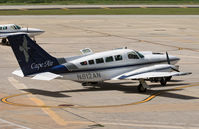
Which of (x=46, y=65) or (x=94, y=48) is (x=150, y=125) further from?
(x=94, y=48)

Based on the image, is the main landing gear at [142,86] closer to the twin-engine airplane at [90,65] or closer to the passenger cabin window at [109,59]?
the twin-engine airplane at [90,65]

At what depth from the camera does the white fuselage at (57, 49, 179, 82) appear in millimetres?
31812

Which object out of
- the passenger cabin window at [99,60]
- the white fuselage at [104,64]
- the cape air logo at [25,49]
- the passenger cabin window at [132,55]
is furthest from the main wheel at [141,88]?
the cape air logo at [25,49]

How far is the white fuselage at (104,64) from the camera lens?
104 ft

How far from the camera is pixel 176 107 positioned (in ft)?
90.9

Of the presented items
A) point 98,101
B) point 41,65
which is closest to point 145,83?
point 98,101

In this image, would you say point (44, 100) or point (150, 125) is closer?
point (150, 125)

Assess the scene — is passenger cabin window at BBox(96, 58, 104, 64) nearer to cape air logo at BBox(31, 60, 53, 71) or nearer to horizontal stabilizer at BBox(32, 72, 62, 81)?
cape air logo at BBox(31, 60, 53, 71)

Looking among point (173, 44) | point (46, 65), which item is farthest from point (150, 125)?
point (173, 44)

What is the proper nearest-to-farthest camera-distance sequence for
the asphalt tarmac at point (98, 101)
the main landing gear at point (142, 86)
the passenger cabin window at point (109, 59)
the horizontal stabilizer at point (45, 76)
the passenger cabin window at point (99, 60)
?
1. the asphalt tarmac at point (98, 101)
2. the horizontal stabilizer at point (45, 76)
3. the main landing gear at point (142, 86)
4. the passenger cabin window at point (99, 60)
5. the passenger cabin window at point (109, 59)

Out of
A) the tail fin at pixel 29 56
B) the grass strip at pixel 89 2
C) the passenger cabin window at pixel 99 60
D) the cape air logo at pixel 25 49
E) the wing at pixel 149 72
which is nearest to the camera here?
the tail fin at pixel 29 56

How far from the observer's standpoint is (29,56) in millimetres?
31062

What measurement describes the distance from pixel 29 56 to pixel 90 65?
420cm

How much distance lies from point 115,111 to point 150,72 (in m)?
6.33
